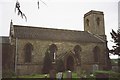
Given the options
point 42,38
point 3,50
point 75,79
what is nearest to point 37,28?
point 42,38

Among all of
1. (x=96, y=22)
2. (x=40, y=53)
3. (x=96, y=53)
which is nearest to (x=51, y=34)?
(x=40, y=53)

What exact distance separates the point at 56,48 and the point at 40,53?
2.92m

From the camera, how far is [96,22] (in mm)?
38125

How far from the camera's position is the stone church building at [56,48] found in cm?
2825

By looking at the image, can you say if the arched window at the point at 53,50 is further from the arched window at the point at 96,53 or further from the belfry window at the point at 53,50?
the arched window at the point at 96,53

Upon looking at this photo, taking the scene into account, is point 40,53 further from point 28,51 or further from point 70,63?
point 70,63

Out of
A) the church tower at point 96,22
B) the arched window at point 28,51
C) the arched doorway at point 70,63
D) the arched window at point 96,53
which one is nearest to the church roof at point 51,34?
the arched window at point 28,51

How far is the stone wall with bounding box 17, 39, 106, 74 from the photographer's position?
92.1 feet

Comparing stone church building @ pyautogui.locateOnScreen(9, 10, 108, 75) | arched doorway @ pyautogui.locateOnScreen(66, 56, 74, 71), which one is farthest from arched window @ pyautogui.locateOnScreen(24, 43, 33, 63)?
arched doorway @ pyautogui.locateOnScreen(66, 56, 74, 71)

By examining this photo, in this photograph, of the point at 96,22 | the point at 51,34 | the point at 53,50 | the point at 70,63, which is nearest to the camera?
the point at 70,63

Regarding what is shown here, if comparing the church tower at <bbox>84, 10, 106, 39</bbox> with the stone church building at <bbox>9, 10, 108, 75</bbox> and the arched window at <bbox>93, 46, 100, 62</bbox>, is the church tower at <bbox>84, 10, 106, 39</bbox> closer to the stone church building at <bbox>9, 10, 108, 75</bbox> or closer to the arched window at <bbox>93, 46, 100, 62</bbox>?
the stone church building at <bbox>9, 10, 108, 75</bbox>

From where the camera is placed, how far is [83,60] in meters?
32.2

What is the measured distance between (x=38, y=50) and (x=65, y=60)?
4461 mm

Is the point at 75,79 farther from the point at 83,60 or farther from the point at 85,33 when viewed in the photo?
the point at 85,33
